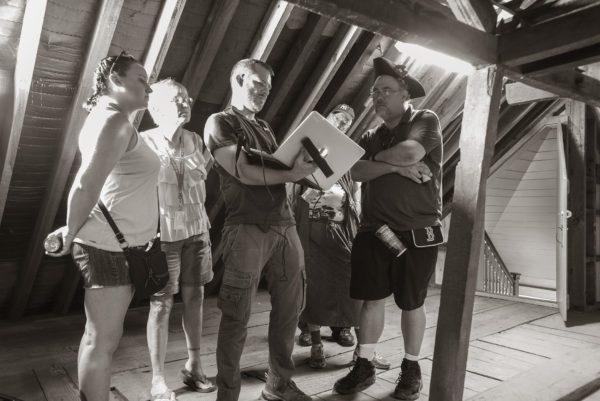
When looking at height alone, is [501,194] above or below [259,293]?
above

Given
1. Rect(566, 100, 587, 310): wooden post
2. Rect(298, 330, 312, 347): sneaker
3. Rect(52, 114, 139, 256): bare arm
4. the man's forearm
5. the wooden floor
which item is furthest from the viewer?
Rect(566, 100, 587, 310): wooden post

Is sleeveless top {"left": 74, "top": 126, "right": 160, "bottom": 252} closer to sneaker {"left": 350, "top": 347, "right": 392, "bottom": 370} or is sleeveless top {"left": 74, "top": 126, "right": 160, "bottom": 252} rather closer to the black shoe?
the black shoe

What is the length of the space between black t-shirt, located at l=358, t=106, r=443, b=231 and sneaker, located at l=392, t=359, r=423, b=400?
63 cm

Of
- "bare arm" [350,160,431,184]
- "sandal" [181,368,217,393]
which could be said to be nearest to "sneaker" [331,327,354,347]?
"sandal" [181,368,217,393]

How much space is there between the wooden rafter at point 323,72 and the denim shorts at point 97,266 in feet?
7.21

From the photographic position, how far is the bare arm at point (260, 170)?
64.5 inches

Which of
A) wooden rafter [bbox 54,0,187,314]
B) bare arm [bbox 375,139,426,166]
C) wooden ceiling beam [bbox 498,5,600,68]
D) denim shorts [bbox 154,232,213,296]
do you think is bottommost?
denim shorts [bbox 154,232,213,296]

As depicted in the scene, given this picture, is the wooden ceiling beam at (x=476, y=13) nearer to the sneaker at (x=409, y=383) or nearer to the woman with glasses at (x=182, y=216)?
the woman with glasses at (x=182, y=216)

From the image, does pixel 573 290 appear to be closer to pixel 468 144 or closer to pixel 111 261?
pixel 468 144

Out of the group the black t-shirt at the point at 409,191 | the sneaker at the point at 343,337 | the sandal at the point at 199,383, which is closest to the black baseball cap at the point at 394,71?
the black t-shirt at the point at 409,191

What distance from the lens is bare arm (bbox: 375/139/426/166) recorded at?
1920 mm

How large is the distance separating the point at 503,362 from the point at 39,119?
10.1ft

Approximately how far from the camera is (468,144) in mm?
1784

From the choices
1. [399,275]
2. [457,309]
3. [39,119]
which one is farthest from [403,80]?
[39,119]
